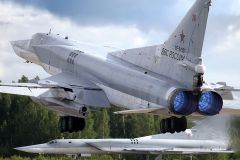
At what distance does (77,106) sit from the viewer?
2405 centimetres

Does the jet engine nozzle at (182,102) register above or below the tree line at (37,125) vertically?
below

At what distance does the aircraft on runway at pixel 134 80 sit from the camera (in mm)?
20688

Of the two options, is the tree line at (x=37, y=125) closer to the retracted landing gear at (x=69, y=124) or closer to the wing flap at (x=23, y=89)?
the retracted landing gear at (x=69, y=124)

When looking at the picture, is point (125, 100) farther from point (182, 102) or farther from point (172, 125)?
point (182, 102)

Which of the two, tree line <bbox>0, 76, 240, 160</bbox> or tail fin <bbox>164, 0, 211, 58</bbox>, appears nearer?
tail fin <bbox>164, 0, 211, 58</bbox>

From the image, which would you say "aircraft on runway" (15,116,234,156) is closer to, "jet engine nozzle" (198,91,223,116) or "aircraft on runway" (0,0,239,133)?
"aircraft on runway" (0,0,239,133)

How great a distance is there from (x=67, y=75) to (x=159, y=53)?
544 centimetres

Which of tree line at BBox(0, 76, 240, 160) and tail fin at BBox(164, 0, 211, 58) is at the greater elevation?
tree line at BBox(0, 76, 240, 160)

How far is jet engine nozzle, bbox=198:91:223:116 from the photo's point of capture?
20828 millimetres

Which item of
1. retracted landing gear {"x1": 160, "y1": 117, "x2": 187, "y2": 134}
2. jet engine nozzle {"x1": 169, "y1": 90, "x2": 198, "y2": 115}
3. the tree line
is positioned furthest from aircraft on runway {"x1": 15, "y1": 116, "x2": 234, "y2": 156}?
jet engine nozzle {"x1": 169, "y1": 90, "x2": 198, "y2": 115}

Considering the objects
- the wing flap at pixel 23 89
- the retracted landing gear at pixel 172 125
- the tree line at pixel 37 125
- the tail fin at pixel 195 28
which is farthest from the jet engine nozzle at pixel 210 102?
the tree line at pixel 37 125

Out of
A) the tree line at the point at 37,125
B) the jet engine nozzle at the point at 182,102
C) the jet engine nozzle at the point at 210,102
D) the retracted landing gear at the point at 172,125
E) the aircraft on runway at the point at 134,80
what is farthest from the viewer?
the tree line at the point at 37,125

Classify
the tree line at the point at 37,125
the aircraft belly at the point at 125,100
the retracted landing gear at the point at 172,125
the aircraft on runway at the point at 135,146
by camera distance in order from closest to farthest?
the aircraft belly at the point at 125,100
the retracted landing gear at the point at 172,125
the aircraft on runway at the point at 135,146
the tree line at the point at 37,125

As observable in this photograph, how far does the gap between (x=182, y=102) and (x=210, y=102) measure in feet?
2.96
